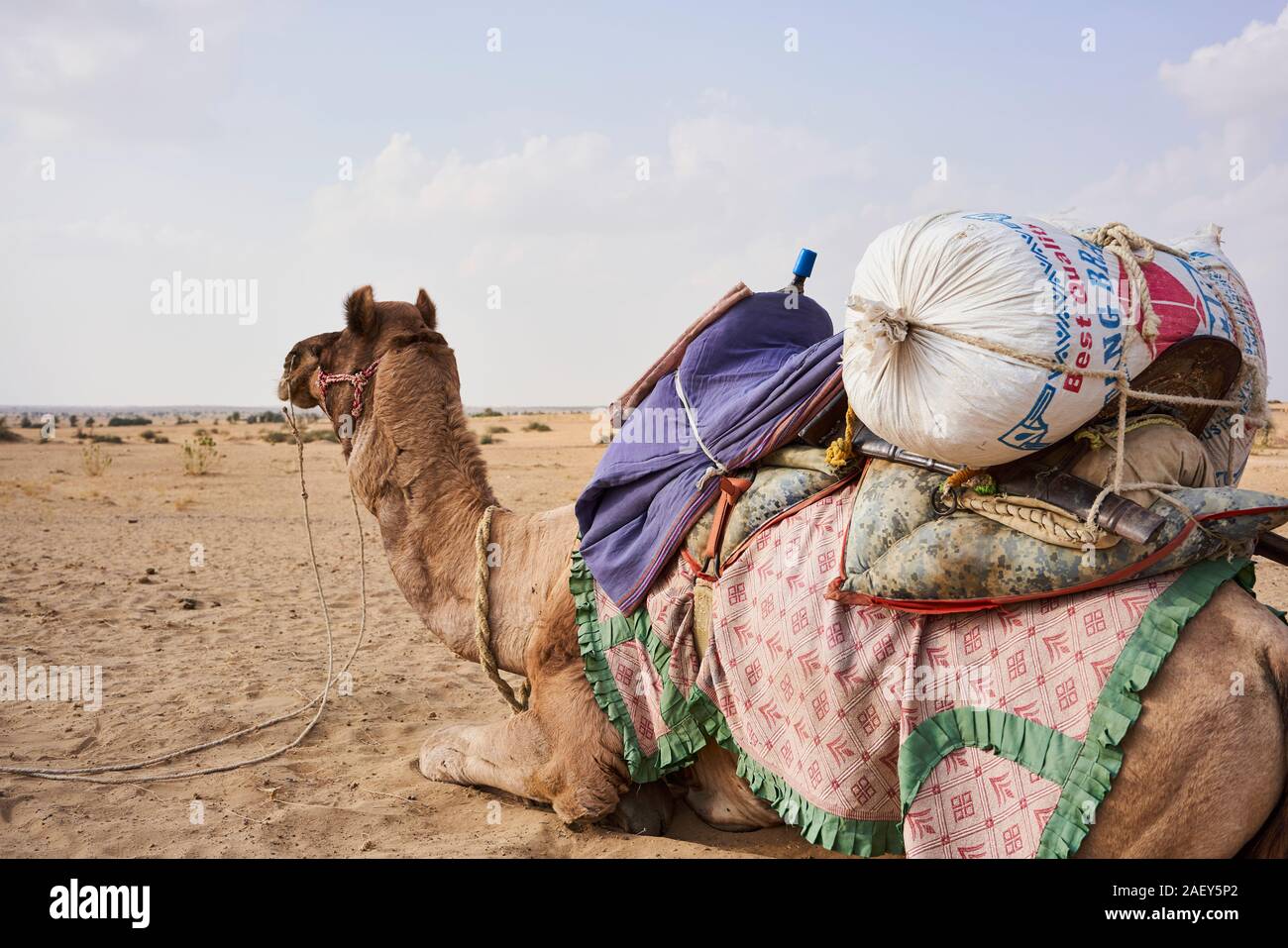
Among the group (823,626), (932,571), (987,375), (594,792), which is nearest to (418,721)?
(594,792)

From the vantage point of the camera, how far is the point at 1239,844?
266 centimetres

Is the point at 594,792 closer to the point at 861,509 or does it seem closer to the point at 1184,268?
the point at 861,509

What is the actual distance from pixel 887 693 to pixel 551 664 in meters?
1.63

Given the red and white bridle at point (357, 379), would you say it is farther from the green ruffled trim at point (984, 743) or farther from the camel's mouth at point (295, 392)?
the green ruffled trim at point (984, 743)

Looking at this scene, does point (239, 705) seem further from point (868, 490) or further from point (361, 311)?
point (868, 490)

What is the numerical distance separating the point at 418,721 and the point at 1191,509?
4.49 m

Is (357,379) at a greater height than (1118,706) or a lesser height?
greater

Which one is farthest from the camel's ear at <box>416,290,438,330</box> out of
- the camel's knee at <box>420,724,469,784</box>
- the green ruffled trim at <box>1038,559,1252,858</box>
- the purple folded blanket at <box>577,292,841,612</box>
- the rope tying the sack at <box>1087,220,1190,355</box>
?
the green ruffled trim at <box>1038,559,1252,858</box>

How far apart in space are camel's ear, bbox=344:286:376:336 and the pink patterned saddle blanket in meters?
2.07

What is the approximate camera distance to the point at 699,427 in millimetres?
4082

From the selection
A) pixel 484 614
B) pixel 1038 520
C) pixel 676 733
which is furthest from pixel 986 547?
pixel 484 614

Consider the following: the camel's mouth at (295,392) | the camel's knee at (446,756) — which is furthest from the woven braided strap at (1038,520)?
the camel's mouth at (295,392)

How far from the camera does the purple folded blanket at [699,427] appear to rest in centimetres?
383

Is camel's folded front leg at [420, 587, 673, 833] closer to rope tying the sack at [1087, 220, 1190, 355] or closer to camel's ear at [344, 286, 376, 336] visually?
camel's ear at [344, 286, 376, 336]
